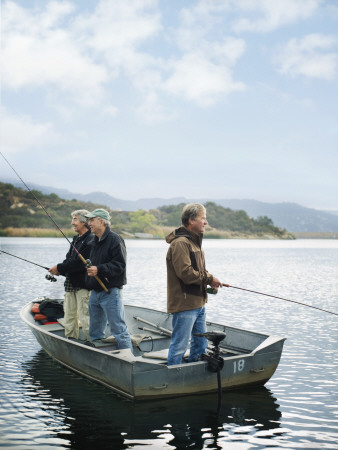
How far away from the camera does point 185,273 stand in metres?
5.73

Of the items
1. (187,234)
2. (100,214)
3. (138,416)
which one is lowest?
(138,416)

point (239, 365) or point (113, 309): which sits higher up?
point (113, 309)

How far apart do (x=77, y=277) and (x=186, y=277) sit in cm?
257

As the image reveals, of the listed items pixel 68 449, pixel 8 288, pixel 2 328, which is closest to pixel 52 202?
pixel 8 288

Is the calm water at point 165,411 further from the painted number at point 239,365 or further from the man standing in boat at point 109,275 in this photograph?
the man standing in boat at point 109,275

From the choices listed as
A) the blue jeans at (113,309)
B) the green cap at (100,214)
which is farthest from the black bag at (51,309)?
the green cap at (100,214)

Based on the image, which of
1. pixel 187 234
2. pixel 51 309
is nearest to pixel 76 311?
pixel 51 309

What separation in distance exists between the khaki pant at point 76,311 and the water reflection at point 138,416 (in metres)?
→ 0.95

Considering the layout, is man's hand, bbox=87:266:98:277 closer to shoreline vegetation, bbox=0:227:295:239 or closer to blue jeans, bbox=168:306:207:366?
blue jeans, bbox=168:306:207:366

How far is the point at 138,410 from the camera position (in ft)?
19.9

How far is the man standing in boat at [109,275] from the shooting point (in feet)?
22.9

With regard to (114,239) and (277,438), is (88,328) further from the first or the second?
(277,438)

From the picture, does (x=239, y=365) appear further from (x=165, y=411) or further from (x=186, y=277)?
(x=186, y=277)

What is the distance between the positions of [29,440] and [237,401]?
8.36 feet
